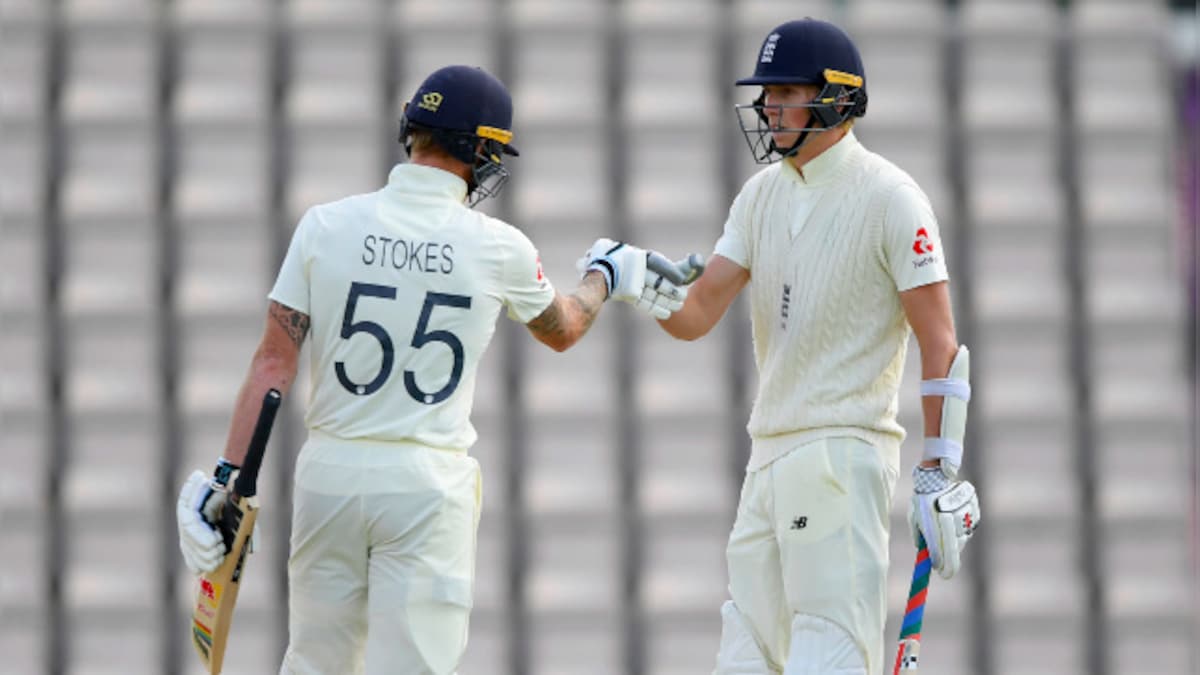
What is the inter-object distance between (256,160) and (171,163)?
0.31m

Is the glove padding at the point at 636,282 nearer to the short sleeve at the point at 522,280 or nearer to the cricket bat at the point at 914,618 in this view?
the short sleeve at the point at 522,280

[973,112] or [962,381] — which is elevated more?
[973,112]

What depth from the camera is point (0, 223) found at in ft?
21.4

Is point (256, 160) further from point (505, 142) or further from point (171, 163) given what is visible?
point (505, 142)

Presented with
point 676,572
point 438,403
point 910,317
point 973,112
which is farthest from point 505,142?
point 973,112

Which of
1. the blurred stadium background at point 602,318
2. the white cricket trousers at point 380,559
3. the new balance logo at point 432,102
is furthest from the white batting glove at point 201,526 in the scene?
the blurred stadium background at point 602,318

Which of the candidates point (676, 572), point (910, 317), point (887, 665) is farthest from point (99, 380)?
point (910, 317)

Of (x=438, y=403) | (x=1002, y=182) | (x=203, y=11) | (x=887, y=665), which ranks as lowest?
(x=887, y=665)

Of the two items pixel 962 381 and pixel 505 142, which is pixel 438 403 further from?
pixel 962 381

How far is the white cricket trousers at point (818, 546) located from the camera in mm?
3594

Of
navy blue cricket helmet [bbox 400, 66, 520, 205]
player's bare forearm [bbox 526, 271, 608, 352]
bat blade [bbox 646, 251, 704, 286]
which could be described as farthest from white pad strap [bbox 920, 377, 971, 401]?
navy blue cricket helmet [bbox 400, 66, 520, 205]

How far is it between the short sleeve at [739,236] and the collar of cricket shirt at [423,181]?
595mm

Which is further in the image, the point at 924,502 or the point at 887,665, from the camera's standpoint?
the point at 887,665

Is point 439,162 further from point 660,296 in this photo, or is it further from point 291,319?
point 660,296
